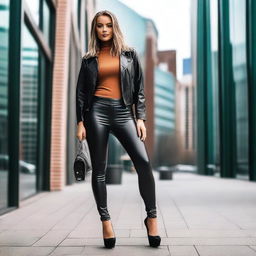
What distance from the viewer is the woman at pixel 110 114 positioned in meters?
3.51

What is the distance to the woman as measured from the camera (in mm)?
3510

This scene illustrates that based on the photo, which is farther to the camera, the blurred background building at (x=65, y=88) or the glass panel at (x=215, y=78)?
the glass panel at (x=215, y=78)

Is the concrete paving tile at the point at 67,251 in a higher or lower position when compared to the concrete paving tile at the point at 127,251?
lower

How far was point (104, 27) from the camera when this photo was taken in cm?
350

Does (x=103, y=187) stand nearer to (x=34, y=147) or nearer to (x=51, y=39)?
(x=34, y=147)

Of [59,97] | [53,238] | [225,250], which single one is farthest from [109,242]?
[59,97]

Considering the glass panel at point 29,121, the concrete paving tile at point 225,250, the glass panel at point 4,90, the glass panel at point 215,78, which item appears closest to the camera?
the concrete paving tile at point 225,250

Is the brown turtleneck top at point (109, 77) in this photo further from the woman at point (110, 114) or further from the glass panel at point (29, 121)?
the glass panel at point (29, 121)

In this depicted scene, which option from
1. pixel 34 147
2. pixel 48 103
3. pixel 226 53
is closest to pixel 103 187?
pixel 34 147

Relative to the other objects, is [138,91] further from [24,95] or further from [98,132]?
[24,95]

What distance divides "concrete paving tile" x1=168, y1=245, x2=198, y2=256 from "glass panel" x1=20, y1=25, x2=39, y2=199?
5.62 metres

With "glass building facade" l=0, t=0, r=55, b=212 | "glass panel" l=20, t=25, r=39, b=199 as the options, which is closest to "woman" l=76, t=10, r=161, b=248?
"glass building facade" l=0, t=0, r=55, b=212

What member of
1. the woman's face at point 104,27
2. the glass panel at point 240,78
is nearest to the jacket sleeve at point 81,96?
the woman's face at point 104,27

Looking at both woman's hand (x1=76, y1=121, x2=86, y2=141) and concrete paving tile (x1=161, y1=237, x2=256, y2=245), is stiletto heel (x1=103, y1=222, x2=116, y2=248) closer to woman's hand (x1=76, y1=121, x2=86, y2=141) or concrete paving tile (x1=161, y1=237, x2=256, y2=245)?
concrete paving tile (x1=161, y1=237, x2=256, y2=245)
